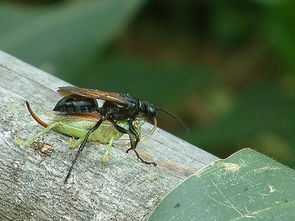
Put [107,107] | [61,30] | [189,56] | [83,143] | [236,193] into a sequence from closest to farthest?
[236,193] < [83,143] < [107,107] < [61,30] < [189,56]

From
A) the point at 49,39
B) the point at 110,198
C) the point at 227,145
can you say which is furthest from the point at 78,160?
the point at 227,145

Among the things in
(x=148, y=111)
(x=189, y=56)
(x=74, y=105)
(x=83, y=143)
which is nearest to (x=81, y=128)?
(x=74, y=105)

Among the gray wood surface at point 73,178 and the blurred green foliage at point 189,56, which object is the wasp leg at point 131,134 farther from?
the blurred green foliage at point 189,56

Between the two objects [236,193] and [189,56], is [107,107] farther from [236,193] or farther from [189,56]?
[189,56]

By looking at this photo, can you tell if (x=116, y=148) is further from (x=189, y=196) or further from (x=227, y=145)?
(x=227, y=145)

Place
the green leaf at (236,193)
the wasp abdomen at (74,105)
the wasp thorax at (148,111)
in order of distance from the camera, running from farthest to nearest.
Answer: the wasp thorax at (148,111) < the wasp abdomen at (74,105) < the green leaf at (236,193)

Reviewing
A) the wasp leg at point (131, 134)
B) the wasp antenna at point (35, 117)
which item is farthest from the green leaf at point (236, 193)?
the wasp antenna at point (35, 117)
